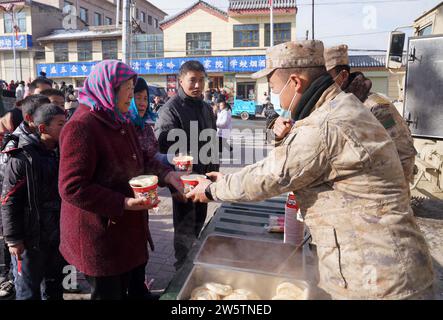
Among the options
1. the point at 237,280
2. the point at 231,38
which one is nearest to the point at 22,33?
the point at 231,38

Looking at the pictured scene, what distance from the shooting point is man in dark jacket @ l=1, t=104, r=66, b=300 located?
2.42 meters

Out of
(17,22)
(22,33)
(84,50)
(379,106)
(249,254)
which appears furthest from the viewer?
(17,22)

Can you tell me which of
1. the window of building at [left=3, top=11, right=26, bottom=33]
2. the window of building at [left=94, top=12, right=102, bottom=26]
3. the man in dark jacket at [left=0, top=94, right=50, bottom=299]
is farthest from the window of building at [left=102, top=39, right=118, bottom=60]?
the man in dark jacket at [left=0, top=94, right=50, bottom=299]

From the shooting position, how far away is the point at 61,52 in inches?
1134

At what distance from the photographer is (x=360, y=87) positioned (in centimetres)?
293

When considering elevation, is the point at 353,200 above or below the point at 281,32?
below

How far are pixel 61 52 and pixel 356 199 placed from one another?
32410 mm

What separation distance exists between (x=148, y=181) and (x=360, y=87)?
209 cm

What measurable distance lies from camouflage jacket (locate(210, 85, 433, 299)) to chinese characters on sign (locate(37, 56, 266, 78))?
71.3 ft

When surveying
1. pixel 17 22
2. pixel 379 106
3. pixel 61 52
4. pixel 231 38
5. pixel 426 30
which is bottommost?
pixel 379 106

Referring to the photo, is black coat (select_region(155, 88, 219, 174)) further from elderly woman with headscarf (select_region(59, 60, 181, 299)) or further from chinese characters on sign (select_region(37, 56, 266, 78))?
chinese characters on sign (select_region(37, 56, 266, 78))

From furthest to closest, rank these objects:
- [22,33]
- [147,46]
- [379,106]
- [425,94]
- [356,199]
Answer: [22,33] < [147,46] < [425,94] < [379,106] < [356,199]

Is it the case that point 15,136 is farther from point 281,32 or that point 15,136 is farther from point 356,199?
point 281,32

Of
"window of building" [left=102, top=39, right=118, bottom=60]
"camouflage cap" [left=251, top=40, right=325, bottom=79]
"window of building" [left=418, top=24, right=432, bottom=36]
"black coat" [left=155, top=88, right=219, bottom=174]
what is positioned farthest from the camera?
"window of building" [left=102, top=39, right=118, bottom=60]
